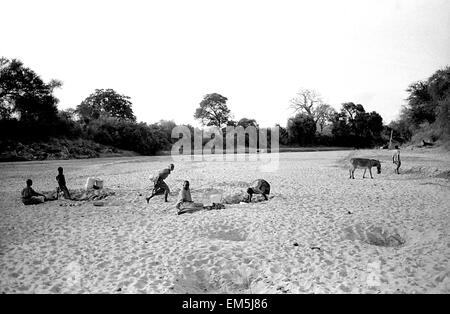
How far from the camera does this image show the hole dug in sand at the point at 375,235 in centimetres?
576

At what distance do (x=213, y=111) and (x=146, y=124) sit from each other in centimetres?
1989

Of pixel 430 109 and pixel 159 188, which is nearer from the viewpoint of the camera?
pixel 159 188

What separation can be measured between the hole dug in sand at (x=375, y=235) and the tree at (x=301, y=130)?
50.0m

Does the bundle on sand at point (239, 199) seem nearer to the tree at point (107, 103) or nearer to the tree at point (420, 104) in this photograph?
the tree at point (420, 104)

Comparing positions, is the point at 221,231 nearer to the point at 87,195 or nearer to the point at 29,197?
the point at 87,195

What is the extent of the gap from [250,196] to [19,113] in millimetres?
31383

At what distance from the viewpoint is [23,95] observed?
30.9 m

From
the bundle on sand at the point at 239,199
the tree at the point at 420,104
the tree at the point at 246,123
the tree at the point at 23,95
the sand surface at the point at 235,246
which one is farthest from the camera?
the tree at the point at 246,123

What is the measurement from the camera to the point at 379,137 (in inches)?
2391

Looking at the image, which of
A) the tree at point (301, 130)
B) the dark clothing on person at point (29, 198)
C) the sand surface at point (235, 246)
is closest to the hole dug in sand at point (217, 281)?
the sand surface at point (235, 246)

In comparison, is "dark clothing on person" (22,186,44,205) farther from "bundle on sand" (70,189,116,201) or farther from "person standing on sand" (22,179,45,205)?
"bundle on sand" (70,189,116,201)

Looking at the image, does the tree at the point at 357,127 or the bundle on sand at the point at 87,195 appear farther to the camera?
the tree at the point at 357,127
